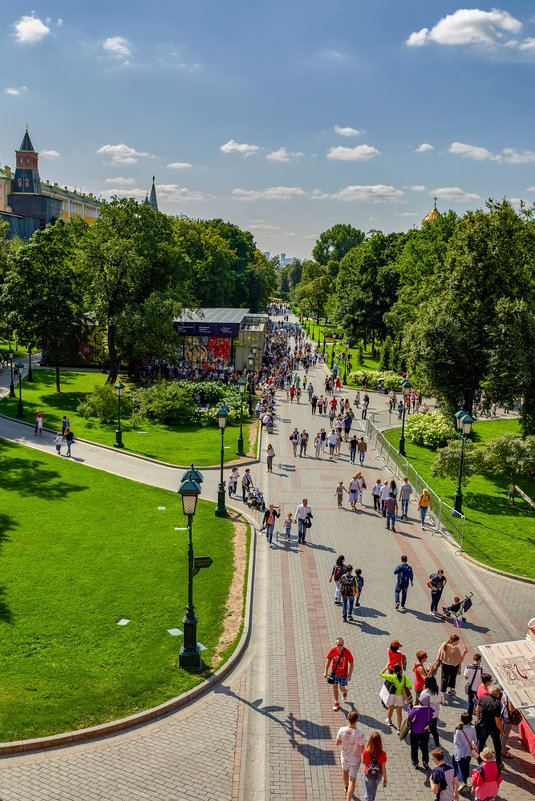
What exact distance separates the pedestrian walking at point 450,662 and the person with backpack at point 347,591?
2630 millimetres

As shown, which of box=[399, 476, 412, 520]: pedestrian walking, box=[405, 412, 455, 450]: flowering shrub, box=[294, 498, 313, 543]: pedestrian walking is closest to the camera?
box=[294, 498, 313, 543]: pedestrian walking

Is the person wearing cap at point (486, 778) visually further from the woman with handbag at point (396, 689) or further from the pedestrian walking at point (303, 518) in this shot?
the pedestrian walking at point (303, 518)

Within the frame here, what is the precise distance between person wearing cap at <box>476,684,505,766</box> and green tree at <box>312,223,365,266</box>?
451ft

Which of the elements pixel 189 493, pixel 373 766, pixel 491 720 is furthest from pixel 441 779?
pixel 189 493

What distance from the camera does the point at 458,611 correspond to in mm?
13898

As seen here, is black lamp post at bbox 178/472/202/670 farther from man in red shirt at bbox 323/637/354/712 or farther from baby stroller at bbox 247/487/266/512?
baby stroller at bbox 247/487/266/512

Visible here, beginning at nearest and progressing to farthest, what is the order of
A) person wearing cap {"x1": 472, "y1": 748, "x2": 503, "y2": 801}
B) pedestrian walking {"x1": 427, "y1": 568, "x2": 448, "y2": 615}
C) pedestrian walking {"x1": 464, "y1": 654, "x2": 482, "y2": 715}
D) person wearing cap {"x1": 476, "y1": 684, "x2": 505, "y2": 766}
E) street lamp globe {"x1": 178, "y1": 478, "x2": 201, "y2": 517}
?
person wearing cap {"x1": 472, "y1": 748, "x2": 503, "y2": 801} < person wearing cap {"x1": 476, "y1": 684, "x2": 505, "y2": 766} < pedestrian walking {"x1": 464, "y1": 654, "x2": 482, "y2": 715} < street lamp globe {"x1": 178, "y1": 478, "x2": 201, "y2": 517} < pedestrian walking {"x1": 427, "y1": 568, "x2": 448, "y2": 615}

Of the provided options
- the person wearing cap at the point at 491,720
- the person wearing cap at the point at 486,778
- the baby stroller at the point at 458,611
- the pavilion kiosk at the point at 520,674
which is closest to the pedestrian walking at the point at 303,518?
the baby stroller at the point at 458,611

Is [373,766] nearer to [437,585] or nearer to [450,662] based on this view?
[450,662]

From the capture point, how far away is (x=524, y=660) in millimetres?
10242

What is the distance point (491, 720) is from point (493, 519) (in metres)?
13.5

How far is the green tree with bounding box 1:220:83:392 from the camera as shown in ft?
125

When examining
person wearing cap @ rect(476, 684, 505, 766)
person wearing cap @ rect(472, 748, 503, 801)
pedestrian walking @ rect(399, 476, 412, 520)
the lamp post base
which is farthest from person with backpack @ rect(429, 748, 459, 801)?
pedestrian walking @ rect(399, 476, 412, 520)

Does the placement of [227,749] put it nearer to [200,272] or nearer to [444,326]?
[444,326]
